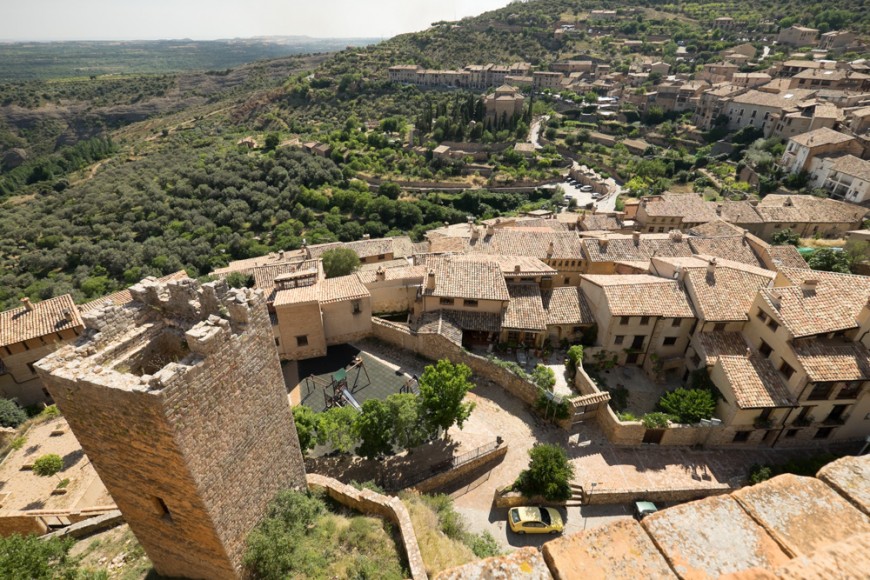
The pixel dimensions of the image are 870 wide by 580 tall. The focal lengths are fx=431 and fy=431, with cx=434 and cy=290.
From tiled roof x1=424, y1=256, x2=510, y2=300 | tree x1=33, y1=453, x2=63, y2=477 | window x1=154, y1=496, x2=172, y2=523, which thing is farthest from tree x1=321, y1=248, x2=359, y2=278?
window x1=154, y1=496, x2=172, y2=523

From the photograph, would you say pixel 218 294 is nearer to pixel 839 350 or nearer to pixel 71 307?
pixel 71 307

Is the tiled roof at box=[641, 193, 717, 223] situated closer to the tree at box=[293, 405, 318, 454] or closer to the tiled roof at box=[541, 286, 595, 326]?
the tiled roof at box=[541, 286, 595, 326]

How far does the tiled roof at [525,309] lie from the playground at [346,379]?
748cm

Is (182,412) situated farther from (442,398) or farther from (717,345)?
(717,345)

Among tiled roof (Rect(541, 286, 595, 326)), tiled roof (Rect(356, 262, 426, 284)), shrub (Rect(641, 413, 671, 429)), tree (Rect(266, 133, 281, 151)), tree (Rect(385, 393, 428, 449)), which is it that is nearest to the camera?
tree (Rect(385, 393, 428, 449))

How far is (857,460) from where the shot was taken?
5.07 meters

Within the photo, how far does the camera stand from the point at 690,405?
23.1 meters

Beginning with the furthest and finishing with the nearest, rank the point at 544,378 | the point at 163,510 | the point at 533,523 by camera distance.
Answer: the point at 544,378 < the point at 533,523 < the point at 163,510

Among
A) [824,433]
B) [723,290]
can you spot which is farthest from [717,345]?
[824,433]

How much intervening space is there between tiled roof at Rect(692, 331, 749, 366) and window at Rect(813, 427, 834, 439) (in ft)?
17.3

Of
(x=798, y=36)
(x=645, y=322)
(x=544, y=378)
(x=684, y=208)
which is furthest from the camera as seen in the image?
(x=798, y=36)

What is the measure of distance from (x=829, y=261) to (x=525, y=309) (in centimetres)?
2469

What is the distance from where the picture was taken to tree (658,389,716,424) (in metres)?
22.9

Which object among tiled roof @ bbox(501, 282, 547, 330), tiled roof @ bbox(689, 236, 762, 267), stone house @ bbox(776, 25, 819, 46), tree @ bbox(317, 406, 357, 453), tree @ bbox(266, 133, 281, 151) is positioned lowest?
tree @ bbox(266, 133, 281, 151)
